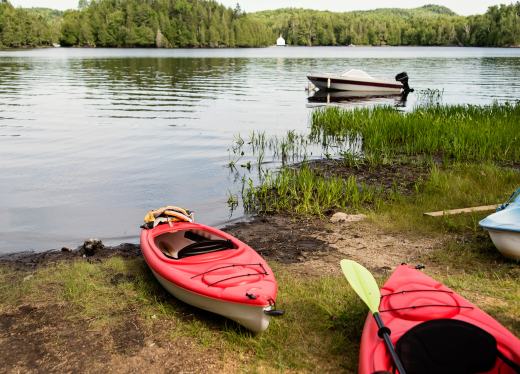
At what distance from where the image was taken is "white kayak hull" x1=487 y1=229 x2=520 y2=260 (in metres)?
4.84

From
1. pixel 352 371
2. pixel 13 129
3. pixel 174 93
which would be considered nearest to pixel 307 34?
pixel 174 93

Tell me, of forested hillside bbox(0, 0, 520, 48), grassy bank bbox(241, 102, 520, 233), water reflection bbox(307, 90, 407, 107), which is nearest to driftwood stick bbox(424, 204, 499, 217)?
grassy bank bbox(241, 102, 520, 233)

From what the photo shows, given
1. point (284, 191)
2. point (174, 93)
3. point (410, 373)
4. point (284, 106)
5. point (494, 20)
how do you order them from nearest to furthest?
point (410, 373), point (284, 191), point (284, 106), point (174, 93), point (494, 20)

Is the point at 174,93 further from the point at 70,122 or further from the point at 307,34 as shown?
the point at 307,34

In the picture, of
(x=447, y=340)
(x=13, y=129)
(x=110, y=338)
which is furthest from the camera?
(x=13, y=129)

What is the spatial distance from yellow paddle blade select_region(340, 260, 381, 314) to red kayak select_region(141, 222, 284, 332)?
0.78 m

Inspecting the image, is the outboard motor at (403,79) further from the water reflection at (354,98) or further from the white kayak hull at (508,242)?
the white kayak hull at (508,242)

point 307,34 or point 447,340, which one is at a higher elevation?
point 307,34

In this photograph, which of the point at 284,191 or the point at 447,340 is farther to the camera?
the point at 284,191

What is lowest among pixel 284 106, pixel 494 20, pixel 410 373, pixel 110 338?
pixel 110 338

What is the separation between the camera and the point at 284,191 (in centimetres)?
872

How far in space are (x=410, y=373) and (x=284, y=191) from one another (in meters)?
5.86

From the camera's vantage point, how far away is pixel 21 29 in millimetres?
122938

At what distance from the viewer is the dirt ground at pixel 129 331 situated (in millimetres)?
3645
